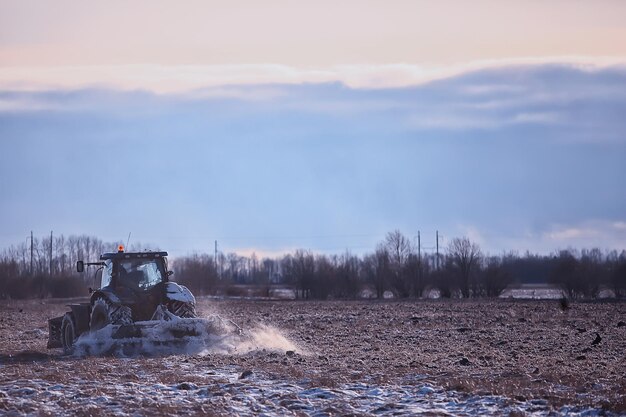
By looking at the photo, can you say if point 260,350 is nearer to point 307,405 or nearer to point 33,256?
point 307,405

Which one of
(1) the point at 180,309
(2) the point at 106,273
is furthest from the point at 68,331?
(1) the point at 180,309

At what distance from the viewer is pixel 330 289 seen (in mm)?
87812

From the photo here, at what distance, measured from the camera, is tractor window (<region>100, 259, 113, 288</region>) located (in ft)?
A: 82.4

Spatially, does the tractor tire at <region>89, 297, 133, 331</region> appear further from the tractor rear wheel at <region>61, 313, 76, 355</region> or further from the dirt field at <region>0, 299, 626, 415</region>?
the dirt field at <region>0, 299, 626, 415</region>

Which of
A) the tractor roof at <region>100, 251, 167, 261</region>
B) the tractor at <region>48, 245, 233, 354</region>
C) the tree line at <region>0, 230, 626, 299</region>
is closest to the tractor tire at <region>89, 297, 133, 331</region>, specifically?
the tractor at <region>48, 245, 233, 354</region>

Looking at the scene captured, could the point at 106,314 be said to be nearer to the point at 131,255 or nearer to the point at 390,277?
the point at 131,255

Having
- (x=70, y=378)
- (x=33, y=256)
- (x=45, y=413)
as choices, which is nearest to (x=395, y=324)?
(x=70, y=378)

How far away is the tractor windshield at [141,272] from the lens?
25109 mm

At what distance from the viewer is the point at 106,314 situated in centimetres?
2369

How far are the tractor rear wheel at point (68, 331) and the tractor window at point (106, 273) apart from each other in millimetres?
A: 1144

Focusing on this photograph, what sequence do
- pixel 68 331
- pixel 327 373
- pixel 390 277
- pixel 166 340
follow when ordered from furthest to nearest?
pixel 390 277
pixel 68 331
pixel 166 340
pixel 327 373

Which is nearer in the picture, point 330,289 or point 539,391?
point 539,391

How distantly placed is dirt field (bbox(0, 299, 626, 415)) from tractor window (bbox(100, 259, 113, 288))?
91.1 inches

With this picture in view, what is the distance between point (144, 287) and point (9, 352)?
11.9 feet
